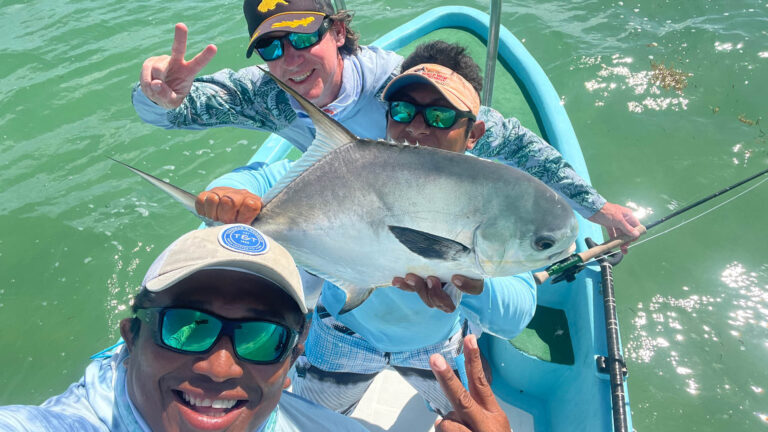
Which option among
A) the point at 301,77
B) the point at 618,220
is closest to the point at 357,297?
the point at 301,77

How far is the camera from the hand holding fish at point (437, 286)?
1.52 metres

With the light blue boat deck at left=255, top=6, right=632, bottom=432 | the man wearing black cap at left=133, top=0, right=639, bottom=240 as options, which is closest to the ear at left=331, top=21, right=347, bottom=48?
the man wearing black cap at left=133, top=0, right=639, bottom=240

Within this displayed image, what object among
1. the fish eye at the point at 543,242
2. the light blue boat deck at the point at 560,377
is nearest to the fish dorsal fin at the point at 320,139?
the fish eye at the point at 543,242

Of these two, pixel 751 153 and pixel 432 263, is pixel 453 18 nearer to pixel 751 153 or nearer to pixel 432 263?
pixel 751 153

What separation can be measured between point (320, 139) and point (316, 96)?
1.13 m

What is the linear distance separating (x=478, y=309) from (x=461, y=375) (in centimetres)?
62

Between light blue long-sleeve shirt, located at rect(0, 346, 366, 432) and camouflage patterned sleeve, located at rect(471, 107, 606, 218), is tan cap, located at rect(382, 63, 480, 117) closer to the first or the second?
camouflage patterned sleeve, located at rect(471, 107, 606, 218)

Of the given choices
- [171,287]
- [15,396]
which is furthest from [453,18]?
[15,396]

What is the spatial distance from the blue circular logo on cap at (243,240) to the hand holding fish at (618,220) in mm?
2116

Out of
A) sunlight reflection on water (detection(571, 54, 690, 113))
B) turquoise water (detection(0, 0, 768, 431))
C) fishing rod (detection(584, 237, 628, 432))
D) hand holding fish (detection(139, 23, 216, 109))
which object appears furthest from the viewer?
sunlight reflection on water (detection(571, 54, 690, 113))

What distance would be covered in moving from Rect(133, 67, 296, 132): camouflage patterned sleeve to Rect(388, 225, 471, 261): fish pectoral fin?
1.54 meters

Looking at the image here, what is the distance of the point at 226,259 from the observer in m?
1.24

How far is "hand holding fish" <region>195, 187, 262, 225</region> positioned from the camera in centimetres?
146

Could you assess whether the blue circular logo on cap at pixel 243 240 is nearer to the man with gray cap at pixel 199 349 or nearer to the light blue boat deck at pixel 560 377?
Result: the man with gray cap at pixel 199 349
